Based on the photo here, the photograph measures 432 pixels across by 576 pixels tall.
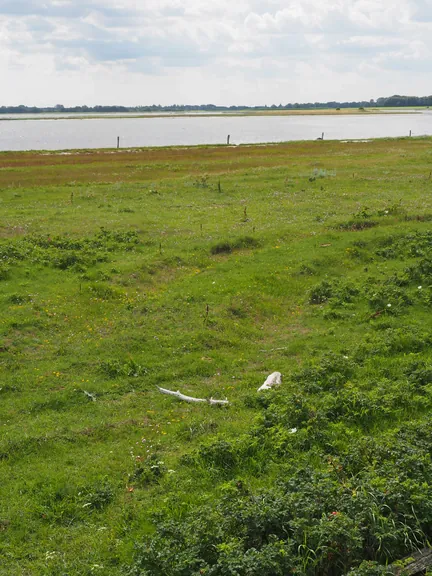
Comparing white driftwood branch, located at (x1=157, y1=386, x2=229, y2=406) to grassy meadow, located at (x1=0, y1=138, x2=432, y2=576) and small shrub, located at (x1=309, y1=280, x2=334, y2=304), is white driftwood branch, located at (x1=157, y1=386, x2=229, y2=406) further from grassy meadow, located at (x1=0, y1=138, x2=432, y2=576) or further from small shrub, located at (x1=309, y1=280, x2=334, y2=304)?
small shrub, located at (x1=309, y1=280, x2=334, y2=304)

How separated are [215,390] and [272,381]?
1448 millimetres

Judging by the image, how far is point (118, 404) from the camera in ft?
42.3

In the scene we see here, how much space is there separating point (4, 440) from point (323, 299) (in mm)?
11856

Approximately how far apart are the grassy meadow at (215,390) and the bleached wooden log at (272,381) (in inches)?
10.9

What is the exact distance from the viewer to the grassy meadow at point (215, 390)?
7.72m

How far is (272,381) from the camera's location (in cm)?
1348

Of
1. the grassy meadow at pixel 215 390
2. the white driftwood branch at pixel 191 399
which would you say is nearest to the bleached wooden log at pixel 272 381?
the grassy meadow at pixel 215 390

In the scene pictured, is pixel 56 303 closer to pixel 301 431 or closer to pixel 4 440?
pixel 4 440

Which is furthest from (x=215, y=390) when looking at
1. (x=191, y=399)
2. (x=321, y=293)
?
(x=321, y=293)

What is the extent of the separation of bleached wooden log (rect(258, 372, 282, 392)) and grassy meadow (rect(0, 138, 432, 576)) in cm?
28

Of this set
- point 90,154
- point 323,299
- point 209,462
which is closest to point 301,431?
point 209,462

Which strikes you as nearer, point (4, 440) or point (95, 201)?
point (4, 440)

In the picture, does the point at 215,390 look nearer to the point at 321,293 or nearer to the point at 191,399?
the point at 191,399

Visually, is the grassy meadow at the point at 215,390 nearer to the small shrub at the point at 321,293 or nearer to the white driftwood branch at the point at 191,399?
the small shrub at the point at 321,293
